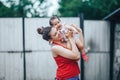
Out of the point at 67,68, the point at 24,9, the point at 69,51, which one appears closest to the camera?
the point at 69,51

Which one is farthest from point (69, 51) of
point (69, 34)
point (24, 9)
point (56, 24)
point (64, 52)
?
point (24, 9)

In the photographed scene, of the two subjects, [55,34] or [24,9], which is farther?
[24,9]

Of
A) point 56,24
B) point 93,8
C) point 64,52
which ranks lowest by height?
point 64,52

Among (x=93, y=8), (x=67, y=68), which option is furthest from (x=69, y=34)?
(x=93, y=8)

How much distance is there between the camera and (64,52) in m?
3.14

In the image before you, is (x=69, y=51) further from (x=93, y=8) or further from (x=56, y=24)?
(x=93, y=8)

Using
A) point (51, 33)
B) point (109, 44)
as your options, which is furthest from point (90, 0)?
point (51, 33)

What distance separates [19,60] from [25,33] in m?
0.80

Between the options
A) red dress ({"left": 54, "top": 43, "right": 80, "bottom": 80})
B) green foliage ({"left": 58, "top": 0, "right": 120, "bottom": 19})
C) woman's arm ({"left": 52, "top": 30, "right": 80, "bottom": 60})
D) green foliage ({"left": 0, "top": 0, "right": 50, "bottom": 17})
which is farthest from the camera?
green foliage ({"left": 0, "top": 0, "right": 50, "bottom": 17})

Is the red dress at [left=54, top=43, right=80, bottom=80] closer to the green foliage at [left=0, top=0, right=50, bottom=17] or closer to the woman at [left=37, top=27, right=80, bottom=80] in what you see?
the woman at [left=37, top=27, right=80, bottom=80]

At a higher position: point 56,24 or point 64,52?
point 56,24

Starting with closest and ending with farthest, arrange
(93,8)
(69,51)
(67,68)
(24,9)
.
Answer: (69,51) → (67,68) → (93,8) → (24,9)

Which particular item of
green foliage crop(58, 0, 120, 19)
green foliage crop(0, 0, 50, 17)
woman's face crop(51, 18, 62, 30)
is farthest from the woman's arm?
green foliage crop(0, 0, 50, 17)

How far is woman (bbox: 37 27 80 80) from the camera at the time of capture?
3.15m
